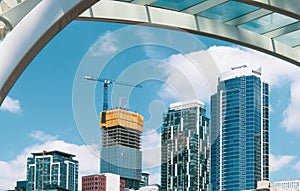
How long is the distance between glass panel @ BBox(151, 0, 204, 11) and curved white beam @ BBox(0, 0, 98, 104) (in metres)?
3.94

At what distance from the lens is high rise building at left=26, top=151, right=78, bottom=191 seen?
93.5 m

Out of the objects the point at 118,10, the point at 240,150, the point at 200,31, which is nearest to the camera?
the point at 118,10

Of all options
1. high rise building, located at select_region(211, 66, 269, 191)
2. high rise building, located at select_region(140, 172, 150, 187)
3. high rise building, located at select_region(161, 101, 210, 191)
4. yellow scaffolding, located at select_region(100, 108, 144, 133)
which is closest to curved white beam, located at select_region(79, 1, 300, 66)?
yellow scaffolding, located at select_region(100, 108, 144, 133)

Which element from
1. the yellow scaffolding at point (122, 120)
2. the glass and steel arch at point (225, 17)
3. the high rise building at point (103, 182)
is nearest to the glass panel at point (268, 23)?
the glass and steel arch at point (225, 17)

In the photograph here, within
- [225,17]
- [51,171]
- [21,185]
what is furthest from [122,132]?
[51,171]

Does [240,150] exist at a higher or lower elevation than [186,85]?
higher

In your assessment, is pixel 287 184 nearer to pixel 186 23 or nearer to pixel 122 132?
pixel 122 132

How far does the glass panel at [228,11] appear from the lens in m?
11.7

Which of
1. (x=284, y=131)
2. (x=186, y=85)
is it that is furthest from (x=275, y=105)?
(x=186, y=85)

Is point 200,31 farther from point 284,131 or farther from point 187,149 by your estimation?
point 284,131

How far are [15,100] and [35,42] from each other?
7974 cm

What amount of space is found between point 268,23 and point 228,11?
804 mm

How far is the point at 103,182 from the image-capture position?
262 ft

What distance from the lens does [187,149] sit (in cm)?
7950
